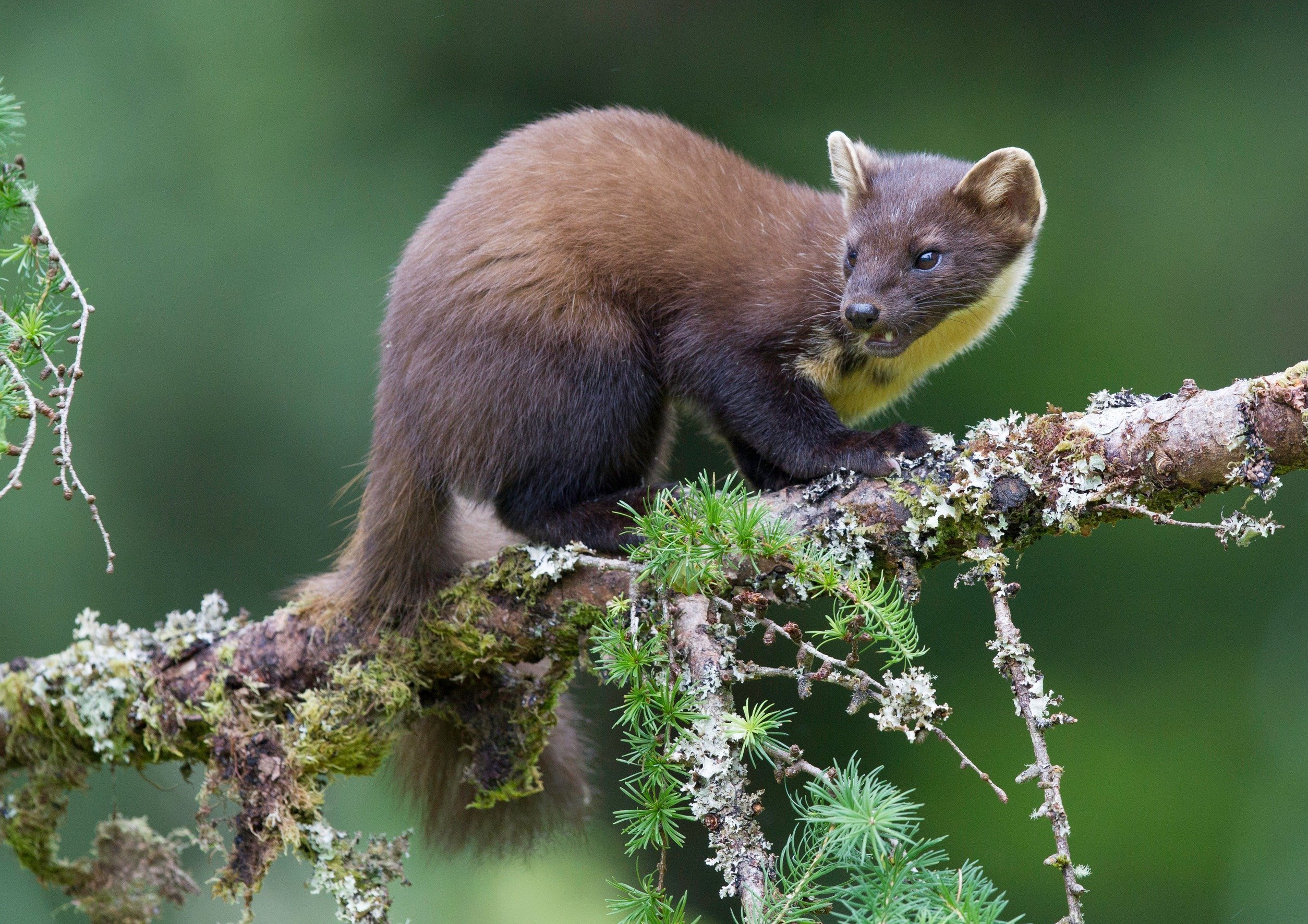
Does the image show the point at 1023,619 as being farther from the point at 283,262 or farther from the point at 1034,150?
the point at 283,262

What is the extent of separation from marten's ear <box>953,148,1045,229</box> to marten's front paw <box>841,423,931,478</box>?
0.74 m

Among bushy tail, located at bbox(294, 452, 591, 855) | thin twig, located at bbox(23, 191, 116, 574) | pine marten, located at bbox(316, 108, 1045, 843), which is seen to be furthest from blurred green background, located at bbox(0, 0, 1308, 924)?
thin twig, located at bbox(23, 191, 116, 574)

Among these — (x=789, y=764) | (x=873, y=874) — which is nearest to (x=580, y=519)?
(x=789, y=764)

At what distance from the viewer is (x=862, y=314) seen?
285 cm

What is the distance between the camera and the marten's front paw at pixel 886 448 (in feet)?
8.89

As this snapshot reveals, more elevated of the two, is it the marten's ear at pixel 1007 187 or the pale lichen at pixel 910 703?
the marten's ear at pixel 1007 187

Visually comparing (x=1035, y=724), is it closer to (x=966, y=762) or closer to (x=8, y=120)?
(x=966, y=762)

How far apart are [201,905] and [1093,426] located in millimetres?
4799

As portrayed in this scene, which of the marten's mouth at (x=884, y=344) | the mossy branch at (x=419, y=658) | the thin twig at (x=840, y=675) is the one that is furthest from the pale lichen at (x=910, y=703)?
the marten's mouth at (x=884, y=344)

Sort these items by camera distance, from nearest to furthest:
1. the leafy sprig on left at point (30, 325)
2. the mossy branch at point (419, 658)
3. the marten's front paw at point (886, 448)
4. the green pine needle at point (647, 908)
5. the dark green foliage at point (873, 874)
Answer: the dark green foliage at point (873, 874), the green pine needle at point (647, 908), the leafy sprig on left at point (30, 325), the mossy branch at point (419, 658), the marten's front paw at point (886, 448)

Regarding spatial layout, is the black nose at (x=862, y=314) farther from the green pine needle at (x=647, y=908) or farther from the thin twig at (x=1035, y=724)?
the green pine needle at (x=647, y=908)

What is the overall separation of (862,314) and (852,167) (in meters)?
0.56

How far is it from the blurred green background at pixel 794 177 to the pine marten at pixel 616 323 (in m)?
1.74

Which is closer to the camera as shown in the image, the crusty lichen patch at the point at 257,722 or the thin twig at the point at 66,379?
the thin twig at the point at 66,379
